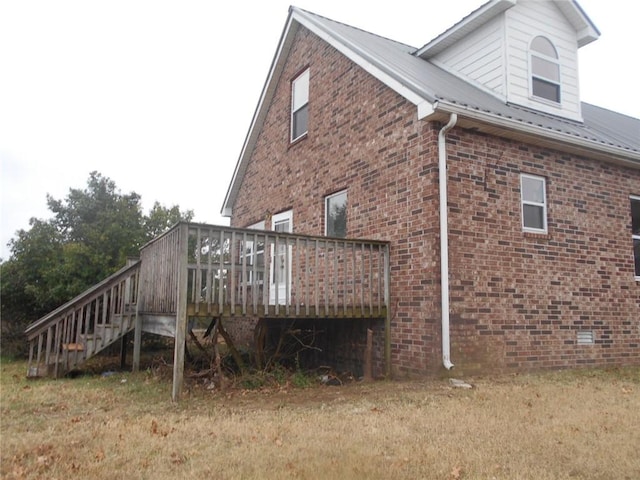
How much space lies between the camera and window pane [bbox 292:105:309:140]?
38.9ft

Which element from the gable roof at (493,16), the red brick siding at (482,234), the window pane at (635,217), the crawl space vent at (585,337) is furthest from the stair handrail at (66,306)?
the window pane at (635,217)

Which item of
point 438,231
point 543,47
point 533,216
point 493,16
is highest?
point 493,16

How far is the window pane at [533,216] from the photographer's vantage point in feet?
28.3

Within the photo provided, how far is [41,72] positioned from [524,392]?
41.0ft

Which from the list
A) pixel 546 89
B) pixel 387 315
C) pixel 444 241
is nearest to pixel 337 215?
pixel 387 315

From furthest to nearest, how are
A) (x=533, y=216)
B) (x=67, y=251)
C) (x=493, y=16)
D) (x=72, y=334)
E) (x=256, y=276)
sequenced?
(x=67, y=251)
(x=493, y=16)
(x=72, y=334)
(x=533, y=216)
(x=256, y=276)

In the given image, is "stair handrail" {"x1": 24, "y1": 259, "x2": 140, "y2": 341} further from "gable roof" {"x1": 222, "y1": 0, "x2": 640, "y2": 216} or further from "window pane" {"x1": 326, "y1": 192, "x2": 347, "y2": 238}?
"gable roof" {"x1": 222, "y1": 0, "x2": 640, "y2": 216}

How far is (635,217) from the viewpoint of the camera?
10289 mm

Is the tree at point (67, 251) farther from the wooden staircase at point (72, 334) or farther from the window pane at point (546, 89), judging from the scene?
the window pane at point (546, 89)

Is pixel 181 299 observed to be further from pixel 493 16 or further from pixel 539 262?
pixel 493 16

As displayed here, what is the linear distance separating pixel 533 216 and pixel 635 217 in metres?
3.04

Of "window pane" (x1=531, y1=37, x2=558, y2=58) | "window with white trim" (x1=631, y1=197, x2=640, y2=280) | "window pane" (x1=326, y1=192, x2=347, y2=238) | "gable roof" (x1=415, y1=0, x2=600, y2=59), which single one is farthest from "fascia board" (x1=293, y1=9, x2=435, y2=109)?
"window with white trim" (x1=631, y1=197, x2=640, y2=280)

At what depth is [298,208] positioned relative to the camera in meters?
11.4

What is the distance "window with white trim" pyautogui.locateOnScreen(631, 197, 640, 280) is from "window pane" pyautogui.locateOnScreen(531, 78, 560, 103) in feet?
7.96
